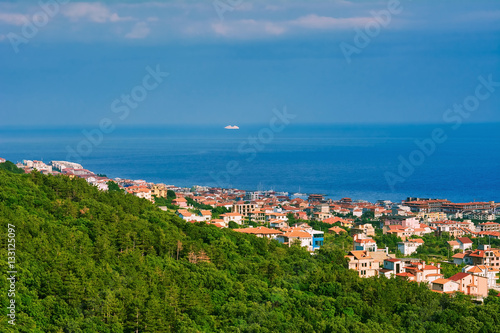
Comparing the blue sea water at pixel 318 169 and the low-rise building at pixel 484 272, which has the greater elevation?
the blue sea water at pixel 318 169

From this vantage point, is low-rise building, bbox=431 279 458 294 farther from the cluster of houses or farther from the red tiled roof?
the red tiled roof

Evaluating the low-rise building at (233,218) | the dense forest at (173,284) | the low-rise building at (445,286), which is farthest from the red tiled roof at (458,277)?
the low-rise building at (233,218)

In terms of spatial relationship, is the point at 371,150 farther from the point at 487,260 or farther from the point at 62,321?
the point at 62,321

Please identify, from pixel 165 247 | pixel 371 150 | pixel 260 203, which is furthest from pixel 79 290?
pixel 371 150

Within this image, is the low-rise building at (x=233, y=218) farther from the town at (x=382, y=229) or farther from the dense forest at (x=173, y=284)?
the dense forest at (x=173, y=284)

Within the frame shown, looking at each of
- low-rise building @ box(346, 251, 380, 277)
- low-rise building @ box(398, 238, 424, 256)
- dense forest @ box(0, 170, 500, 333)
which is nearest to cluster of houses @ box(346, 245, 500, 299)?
low-rise building @ box(346, 251, 380, 277)

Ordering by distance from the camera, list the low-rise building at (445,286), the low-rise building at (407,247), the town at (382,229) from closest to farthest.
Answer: the low-rise building at (445,286)
the town at (382,229)
the low-rise building at (407,247)
